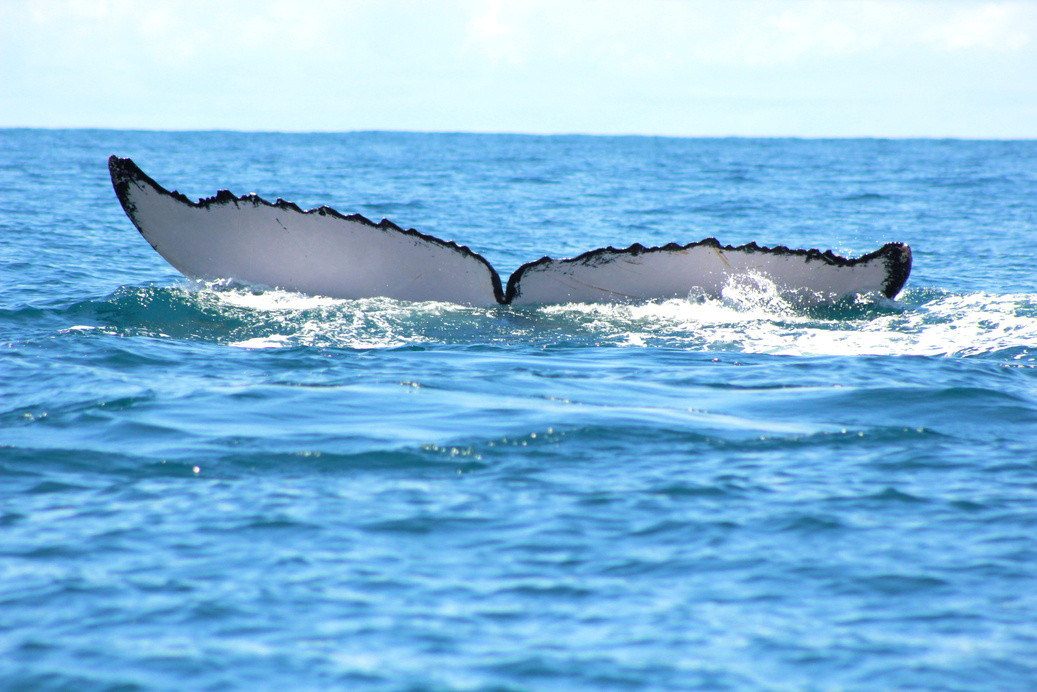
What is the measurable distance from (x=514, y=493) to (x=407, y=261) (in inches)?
150

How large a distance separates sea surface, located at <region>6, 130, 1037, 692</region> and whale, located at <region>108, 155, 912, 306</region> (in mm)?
245

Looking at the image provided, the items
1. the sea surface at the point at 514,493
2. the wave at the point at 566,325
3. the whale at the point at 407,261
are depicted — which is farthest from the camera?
the wave at the point at 566,325

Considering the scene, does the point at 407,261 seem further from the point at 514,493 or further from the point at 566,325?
the point at 514,493

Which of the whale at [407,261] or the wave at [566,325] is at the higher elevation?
the whale at [407,261]

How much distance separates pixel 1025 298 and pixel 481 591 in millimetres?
9198

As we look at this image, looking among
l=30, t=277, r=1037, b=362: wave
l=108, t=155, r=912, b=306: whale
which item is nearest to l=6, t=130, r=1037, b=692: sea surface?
l=30, t=277, r=1037, b=362: wave

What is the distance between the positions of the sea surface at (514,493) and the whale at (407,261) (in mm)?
245

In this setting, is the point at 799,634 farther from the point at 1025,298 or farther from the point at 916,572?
the point at 1025,298

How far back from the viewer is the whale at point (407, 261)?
27.0 ft

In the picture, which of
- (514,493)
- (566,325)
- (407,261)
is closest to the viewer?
(514,493)

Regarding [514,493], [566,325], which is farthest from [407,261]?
[514,493]

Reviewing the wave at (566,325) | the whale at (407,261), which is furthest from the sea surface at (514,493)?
the whale at (407,261)

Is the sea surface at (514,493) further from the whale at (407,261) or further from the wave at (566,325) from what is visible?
the whale at (407,261)

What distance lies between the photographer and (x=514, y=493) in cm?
500
